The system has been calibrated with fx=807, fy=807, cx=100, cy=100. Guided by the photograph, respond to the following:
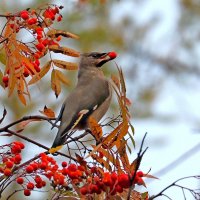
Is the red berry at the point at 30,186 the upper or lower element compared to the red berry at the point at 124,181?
upper

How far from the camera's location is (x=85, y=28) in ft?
49.9

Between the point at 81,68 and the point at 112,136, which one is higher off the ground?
the point at 81,68

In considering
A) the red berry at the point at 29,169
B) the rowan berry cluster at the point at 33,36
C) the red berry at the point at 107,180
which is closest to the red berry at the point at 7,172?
the red berry at the point at 29,169

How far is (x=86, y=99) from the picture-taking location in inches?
222

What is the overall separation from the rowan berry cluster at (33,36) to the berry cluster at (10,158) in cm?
36

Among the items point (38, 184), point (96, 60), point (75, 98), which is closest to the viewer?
point (38, 184)

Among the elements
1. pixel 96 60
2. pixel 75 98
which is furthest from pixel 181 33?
pixel 75 98

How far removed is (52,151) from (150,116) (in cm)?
1083

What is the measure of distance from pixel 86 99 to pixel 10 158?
5.50 feet

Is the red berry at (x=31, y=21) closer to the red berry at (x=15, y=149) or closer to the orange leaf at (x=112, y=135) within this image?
the red berry at (x=15, y=149)

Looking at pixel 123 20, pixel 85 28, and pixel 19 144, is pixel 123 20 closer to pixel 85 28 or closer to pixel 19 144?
pixel 85 28

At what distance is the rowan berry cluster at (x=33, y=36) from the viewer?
13.8 feet

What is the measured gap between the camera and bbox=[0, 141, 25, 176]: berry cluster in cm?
386

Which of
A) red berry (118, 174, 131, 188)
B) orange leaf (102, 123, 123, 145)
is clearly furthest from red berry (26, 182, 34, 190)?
red berry (118, 174, 131, 188)
